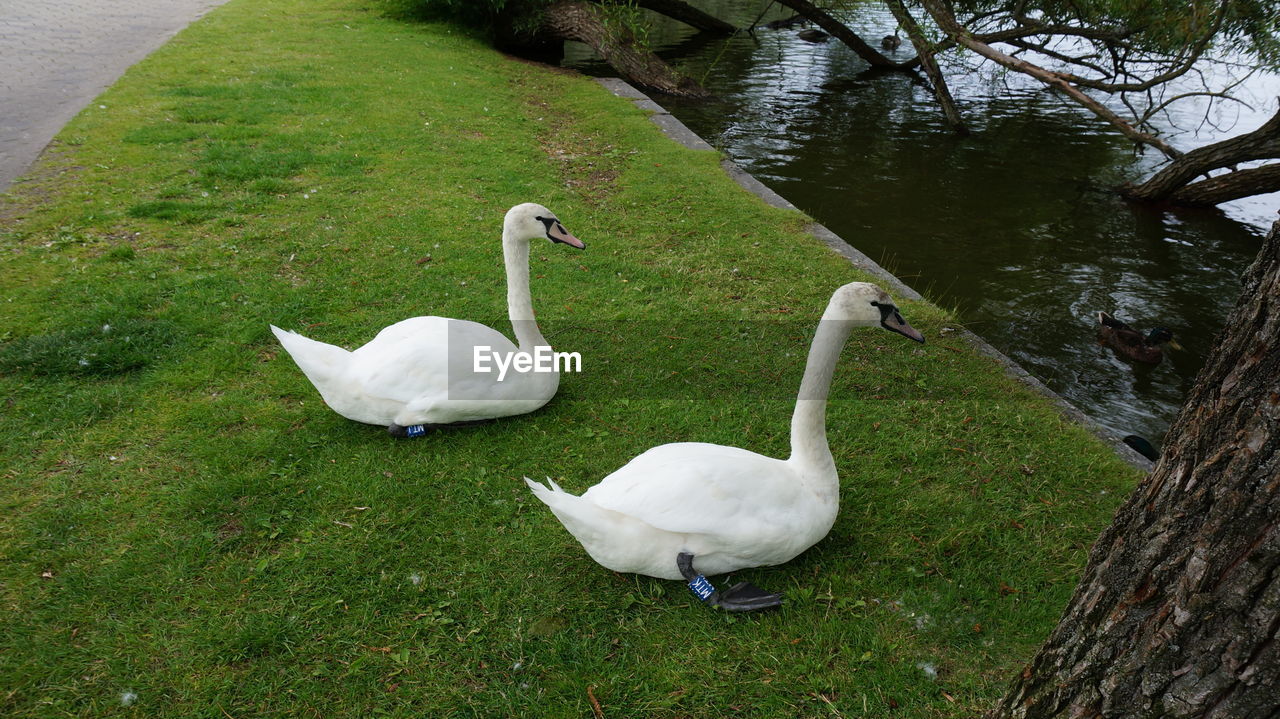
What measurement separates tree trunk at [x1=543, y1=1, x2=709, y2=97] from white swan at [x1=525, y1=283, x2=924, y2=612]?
521 inches

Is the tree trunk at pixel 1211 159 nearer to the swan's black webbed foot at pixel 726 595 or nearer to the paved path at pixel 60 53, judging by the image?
the swan's black webbed foot at pixel 726 595

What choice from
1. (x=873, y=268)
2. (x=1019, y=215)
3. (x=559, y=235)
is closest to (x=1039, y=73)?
(x=1019, y=215)

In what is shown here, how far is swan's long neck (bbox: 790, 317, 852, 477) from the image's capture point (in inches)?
134

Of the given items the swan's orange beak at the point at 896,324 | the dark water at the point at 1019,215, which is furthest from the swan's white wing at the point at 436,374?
the dark water at the point at 1019,215

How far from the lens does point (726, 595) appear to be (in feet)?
10.6

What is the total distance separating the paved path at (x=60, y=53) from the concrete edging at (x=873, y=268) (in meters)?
8.10

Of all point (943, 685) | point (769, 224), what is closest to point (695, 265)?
point (769, 224)

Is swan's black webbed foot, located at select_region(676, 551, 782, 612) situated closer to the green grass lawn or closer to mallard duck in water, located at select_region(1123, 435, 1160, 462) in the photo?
the green grass lawn

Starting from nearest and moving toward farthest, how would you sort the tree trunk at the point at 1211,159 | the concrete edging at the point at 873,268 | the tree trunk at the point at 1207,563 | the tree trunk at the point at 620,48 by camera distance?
the tree trunk at the point at 1207,563 → the concrete edging at the point at 873,268 → the tree trunk at the point at 1211,159 → the tree trunk at the point at 620,48

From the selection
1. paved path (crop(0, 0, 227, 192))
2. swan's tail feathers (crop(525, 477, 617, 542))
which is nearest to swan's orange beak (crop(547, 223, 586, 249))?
swan's tail feathers (crop(525, 477, 617, 542))

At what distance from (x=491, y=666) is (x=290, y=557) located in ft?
3.93

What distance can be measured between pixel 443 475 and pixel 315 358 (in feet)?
3.28

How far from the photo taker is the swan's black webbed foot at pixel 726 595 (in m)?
3.14

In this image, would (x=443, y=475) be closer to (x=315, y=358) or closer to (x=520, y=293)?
(x=315, y=358)
